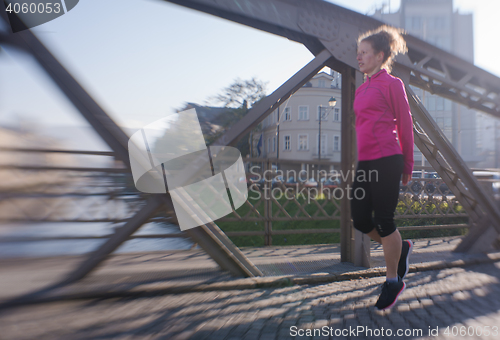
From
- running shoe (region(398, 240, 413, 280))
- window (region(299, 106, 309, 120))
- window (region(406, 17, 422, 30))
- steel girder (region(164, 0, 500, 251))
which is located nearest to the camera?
running shoe (region(398, 240, 413, 280))

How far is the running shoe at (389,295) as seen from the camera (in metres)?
2.14

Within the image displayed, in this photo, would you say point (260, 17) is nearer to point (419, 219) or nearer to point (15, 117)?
point (15, 117)

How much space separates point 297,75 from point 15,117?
84.3 inches

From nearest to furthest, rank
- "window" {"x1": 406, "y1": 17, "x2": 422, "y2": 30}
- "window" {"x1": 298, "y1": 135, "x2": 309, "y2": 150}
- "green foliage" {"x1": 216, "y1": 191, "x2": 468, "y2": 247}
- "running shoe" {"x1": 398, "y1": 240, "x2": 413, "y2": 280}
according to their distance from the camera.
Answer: "running shoe" {"x1": 398, "y1": 240, "x2": 413, "y2": 280} → "green foliage" {"x1": 216, "y1": 191, "x2": 468, "y2": 247} → "window" {"x1": 298, "y1": 135, "x2": 309, "y2": 150} → "window" {"x1": 406, "y1": 17, "x2": 422, "y2": 30}

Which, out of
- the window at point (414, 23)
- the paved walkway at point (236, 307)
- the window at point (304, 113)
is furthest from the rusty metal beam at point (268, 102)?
the window at point (414, 23)

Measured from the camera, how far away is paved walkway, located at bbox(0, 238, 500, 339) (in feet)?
5.68

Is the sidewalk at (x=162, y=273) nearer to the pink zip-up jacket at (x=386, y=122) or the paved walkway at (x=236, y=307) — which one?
the paved walkway at (x=236, y=307)

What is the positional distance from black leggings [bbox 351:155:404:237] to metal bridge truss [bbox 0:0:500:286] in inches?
38.3

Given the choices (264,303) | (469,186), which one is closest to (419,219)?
(469,186)

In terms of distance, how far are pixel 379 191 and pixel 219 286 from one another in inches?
52.9

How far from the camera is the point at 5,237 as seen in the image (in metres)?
1.79

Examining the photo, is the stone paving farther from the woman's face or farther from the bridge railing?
the woman's face

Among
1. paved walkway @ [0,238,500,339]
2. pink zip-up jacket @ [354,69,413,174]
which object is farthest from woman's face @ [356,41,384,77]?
paved walkway @ [0,238,500,339]

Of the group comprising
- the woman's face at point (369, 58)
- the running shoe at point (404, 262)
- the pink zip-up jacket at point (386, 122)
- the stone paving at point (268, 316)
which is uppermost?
the woman's face at point (369, 58)
